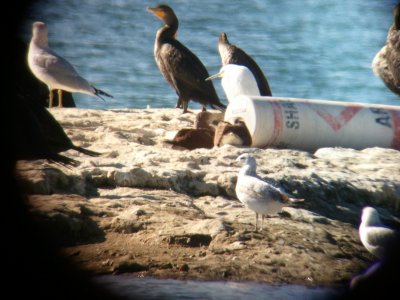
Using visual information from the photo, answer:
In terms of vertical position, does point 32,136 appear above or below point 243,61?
below

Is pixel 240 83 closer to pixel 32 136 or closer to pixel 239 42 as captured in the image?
pixel 32 136

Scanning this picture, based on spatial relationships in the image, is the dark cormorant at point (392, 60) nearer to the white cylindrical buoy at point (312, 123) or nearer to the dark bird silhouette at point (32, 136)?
the white cylindrical buoy at point (312, 123)

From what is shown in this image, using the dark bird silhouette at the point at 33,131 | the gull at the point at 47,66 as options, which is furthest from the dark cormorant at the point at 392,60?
the dark bird silhouette at the point at 33,131

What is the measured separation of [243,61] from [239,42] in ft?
13.6

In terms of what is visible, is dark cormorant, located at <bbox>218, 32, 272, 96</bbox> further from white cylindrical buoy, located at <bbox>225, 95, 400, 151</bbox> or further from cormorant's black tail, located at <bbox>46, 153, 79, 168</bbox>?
cormorant's black tail, located at <bbox>46, 153, 79, 168</bbox>

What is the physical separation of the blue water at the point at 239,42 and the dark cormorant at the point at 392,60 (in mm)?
1332

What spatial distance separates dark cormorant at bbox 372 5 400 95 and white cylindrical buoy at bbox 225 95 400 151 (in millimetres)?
2805

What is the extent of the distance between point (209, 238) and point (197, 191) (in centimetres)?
88

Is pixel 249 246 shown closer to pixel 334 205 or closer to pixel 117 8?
pixel 334 205

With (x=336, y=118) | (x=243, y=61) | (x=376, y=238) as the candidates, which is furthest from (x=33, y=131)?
(x=243, y=61)

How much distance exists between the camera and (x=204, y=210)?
602 centimetres

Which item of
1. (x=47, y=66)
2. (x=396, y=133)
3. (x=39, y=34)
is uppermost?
(x=39, y=34)

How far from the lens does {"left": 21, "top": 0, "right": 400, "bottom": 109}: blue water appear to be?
43.5ft

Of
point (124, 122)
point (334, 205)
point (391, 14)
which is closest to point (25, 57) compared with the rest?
point (124, 122)
